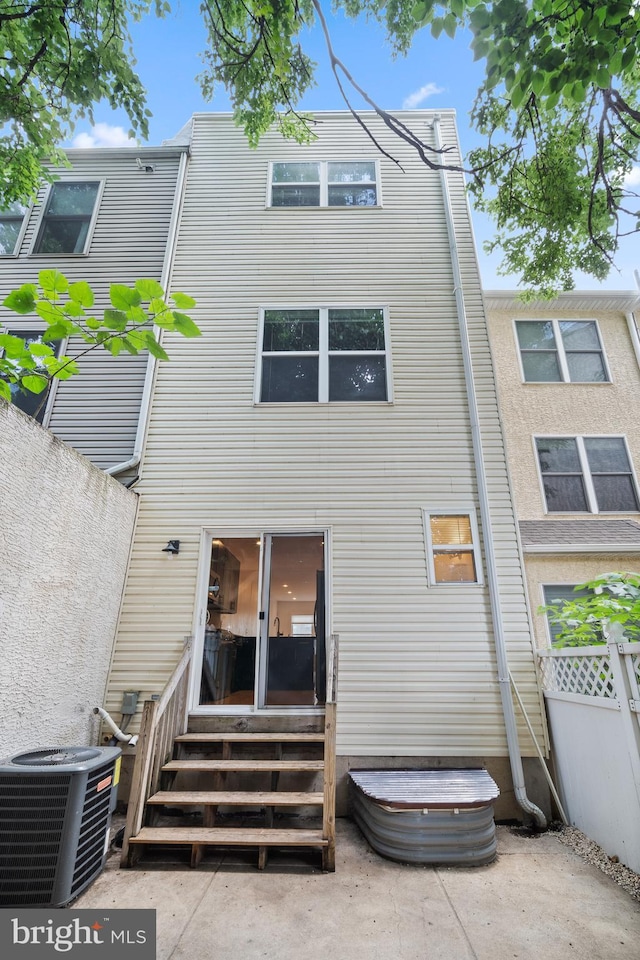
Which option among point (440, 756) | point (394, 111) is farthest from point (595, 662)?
point (394, 111)

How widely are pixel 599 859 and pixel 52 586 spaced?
450 centimetres

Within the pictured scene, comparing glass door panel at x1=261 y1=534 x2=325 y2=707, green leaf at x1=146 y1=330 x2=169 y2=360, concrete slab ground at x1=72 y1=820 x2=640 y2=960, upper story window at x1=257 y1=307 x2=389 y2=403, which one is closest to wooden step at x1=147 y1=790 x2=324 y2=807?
concrete slab ground at x1=72 y1=820 x2=640 y2=960

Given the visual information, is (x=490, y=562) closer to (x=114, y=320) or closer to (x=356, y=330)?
(x=356, y=330)

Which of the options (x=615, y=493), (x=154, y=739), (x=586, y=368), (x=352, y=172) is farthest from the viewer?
(x=586, y=368)

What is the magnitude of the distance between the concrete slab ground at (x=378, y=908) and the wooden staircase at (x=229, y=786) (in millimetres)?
178

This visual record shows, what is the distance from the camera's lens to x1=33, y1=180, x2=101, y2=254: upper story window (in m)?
6.17

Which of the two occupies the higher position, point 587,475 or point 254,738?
point 587,475

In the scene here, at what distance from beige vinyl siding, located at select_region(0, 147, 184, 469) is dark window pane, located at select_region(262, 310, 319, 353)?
161cm

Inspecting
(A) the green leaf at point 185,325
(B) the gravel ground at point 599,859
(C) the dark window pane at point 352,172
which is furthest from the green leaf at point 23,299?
(C) the dark window pane at point 352,172

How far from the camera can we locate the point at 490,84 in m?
2.48

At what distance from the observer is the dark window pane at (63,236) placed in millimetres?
6156

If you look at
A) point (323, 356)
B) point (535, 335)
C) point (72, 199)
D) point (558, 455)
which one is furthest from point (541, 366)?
point (72, 199)

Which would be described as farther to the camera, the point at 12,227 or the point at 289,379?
the point at 12,227

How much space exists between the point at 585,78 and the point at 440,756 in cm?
501
